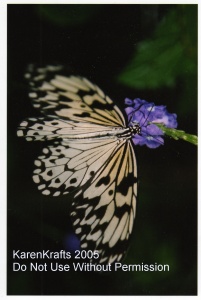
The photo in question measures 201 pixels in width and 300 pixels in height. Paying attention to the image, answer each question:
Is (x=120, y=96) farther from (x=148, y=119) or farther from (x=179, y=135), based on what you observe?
(x=179, y=135)

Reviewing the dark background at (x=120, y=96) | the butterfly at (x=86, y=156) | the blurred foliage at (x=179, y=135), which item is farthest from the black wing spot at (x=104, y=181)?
the blurred foliage at (x=179, y=135)

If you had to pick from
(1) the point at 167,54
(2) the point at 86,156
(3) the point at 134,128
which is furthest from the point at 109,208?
(1) the point at 167,54

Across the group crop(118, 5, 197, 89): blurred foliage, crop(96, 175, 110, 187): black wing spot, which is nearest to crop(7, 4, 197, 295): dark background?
crop(118, 5, 197, 89): blurred foliage

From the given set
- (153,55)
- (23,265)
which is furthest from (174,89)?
(23,265)

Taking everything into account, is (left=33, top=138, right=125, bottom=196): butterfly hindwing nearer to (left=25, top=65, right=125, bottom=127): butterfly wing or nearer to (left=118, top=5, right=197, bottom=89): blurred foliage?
(left=25, top=65, right=125, bottom=127): butterfly wing

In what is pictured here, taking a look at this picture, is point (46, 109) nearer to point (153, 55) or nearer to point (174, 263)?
point (153, 55)

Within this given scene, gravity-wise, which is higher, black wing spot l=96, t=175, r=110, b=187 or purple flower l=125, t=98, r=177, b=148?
purple flower l=125, t=98, r=177, b=148
